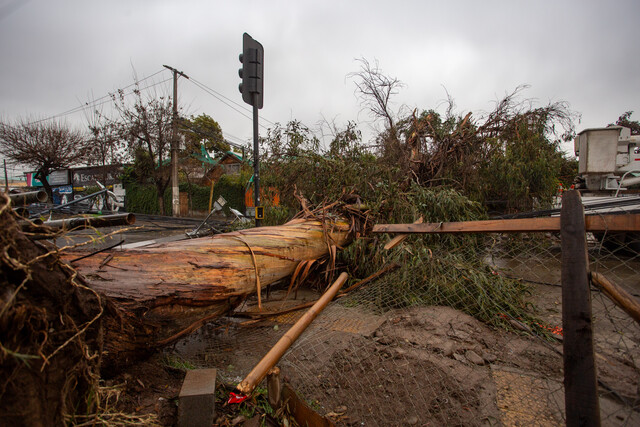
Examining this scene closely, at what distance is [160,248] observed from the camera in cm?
232

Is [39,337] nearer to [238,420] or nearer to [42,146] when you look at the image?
[238,420]

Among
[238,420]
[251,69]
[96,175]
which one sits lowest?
[238,420]

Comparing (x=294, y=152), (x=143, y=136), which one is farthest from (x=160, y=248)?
(x=143, y=136)

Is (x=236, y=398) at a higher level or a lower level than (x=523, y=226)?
lower

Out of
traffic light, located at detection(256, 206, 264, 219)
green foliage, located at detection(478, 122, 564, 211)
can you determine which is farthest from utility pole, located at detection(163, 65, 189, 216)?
green foliage, located at detection(478, 122, 564, 211)

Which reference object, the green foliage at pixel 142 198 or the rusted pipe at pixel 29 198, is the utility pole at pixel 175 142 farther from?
the rusted pipe at pixel 29 198

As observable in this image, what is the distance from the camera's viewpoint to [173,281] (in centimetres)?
204

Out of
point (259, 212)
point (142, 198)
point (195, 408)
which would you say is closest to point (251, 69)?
point (259, 212)

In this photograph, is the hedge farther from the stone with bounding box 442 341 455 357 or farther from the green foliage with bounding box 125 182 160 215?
the stone with bounding box 442 341 455 357

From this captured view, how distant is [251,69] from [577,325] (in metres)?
5.27

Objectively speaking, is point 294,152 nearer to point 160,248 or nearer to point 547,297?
point 160,248

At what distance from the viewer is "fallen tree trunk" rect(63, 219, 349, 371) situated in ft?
5.66

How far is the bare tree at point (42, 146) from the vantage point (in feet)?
60.9

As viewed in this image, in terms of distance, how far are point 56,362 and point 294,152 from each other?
17.1 ft
